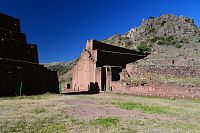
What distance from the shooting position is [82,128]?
8094 millimetres

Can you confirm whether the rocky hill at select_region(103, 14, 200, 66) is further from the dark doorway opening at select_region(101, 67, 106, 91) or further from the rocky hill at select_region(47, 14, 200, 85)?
the dark doorway opening at select_region(101, 67, 106, 91)

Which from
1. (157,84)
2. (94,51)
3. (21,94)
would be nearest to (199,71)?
(157,84)

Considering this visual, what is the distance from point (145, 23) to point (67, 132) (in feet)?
172

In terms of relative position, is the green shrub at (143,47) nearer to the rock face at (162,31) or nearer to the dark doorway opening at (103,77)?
the rock face at (162,31)

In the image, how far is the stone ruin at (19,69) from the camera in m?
19.3

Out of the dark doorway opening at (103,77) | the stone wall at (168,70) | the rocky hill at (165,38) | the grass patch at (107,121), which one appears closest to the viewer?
the grass patch at (107,121)

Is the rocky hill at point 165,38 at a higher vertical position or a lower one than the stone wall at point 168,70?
higher

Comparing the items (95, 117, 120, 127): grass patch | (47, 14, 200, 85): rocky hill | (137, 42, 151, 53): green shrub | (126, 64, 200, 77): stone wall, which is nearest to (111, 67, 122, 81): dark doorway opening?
(47, 14, 200, 85): rocky hill

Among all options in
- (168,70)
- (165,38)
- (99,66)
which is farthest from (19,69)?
(165,38)

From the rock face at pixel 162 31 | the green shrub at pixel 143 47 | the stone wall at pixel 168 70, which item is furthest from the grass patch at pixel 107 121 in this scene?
the rock face at pixel 162 31

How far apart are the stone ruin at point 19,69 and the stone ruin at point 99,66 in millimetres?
7213

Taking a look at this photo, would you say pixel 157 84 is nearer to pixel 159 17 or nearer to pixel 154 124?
pixel 154 124

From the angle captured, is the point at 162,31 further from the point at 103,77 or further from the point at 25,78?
the point at 25,78

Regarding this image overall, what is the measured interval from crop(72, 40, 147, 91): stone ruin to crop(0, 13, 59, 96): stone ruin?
7.21m
